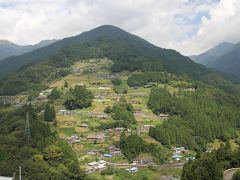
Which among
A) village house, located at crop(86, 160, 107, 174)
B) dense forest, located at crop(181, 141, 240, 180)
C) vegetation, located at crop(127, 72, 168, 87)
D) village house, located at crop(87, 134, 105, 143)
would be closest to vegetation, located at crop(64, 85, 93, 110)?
village house, located at crop(87, 134, 105, 143)

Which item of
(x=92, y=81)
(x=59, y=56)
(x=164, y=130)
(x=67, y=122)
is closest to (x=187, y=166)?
(x=164, y=130)

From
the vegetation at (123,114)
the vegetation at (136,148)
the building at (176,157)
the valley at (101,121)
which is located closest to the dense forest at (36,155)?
the valley at (101,121)

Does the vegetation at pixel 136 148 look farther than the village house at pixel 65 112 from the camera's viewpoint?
No

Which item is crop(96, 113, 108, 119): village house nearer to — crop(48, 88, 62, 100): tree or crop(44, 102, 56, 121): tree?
crop(44, 102, 56, 121): tree

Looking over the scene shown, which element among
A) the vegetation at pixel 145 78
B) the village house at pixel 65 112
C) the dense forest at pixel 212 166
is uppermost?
the vegetation at pixel 145 78

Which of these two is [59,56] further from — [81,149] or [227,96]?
[81,149]

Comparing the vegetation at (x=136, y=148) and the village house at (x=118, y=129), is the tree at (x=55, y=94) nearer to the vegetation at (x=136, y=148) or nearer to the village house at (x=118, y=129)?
the village house at (x=118, y=129)

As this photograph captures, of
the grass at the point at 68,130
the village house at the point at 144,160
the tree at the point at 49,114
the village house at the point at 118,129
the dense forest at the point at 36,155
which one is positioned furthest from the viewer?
the tree at the point at 49,114
